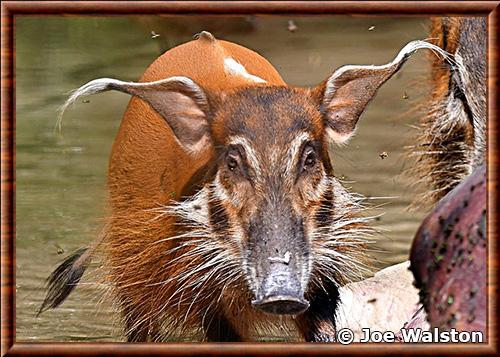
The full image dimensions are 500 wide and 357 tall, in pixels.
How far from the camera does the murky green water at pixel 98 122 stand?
4.44 m

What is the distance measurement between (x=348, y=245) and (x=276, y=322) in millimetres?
338

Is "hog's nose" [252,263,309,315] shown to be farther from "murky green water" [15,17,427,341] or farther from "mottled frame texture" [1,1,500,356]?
"murky green water" [15,17,427,341]

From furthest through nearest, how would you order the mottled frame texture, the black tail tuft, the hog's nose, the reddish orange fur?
the black tail tuft → the reddish orange fur → the mottled frame texture → the hog's nose

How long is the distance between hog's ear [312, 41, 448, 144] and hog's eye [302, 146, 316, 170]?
186 millimetres

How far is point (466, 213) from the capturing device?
282 centimetres

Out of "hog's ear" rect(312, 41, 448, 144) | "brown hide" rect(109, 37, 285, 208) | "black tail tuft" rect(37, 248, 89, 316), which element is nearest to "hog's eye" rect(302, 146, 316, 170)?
"hog's ear" rect(312, 41, 448, 144)

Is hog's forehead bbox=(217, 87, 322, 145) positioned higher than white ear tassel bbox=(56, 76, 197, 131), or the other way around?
white ear tassel bbox=(56, 76, 197, 131)

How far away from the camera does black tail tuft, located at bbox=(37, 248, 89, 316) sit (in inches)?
161

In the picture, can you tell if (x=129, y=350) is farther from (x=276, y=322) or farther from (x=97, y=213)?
(x=97, y=213)

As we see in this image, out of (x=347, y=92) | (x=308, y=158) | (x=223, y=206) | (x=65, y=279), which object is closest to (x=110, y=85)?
(x=223, y=206)
